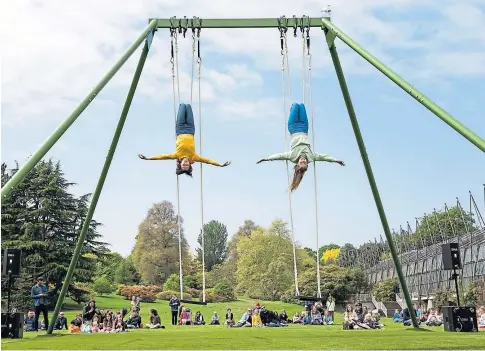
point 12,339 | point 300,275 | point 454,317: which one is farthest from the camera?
point 300,275

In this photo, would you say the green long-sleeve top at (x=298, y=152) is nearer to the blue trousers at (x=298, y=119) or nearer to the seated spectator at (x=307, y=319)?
the blue trousers at (x=298, y=119)

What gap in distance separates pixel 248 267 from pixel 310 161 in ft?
124

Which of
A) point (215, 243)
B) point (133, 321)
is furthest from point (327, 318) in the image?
point (215, 243)

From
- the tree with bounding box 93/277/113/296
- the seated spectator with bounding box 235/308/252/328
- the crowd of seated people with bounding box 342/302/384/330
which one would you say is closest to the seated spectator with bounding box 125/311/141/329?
the seated spectator with bounding box 235/308/252/328

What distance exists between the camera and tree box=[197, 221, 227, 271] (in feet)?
259

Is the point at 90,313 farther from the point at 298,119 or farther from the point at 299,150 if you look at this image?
the point at 298,119

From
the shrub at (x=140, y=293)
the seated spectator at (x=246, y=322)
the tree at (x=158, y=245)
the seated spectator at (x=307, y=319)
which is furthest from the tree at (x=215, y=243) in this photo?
the seated spectator at (x=246, y=322)

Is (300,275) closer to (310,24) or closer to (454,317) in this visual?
(454,317)

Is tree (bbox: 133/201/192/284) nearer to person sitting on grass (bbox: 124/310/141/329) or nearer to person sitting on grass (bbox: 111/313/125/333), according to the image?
person sitting on grass (bbox: 124/310/141/329)

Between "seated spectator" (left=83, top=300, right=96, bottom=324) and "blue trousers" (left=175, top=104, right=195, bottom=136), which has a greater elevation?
"blue trousers" (left=175, top=104, right=195, bottom=136)

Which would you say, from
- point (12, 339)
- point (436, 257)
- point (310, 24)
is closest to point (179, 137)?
point (310, 24)

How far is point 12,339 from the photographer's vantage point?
1323 centimetres

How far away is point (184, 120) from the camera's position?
11.4m

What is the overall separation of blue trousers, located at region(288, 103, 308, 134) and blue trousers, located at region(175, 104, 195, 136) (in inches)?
78.2
